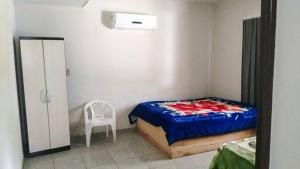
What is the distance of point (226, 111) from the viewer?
12.4 ft

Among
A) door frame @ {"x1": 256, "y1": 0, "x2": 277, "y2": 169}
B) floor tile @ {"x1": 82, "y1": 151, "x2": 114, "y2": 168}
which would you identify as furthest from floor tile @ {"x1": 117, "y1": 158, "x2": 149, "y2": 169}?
door frame @ {"x1": 256, "y1": 0, "x2": 277, "y2": 169}

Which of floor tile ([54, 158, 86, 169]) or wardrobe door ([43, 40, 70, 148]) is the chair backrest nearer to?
wardrobe door ([43, 40, 70, 148])

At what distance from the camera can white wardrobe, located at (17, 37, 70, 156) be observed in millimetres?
3223

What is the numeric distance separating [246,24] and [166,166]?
3039mm

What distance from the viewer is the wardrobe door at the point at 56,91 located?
131 inches

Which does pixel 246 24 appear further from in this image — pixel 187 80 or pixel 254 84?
pixel 187 80

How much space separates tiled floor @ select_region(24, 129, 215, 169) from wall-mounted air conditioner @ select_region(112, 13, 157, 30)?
216 cm

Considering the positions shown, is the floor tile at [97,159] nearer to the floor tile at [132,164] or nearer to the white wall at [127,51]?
the floor tile at [132,164]

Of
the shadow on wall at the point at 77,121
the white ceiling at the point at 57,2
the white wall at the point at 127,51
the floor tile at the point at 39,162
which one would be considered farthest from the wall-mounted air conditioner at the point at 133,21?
the floor tile at the point at 39,162

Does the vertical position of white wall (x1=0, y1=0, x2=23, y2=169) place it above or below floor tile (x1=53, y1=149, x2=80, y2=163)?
above

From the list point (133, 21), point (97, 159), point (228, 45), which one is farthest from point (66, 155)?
point (228, 45)

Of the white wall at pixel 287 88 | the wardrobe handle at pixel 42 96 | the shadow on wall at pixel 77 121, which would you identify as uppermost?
the white wall at pixel 287 88

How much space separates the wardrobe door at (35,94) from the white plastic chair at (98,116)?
0.63 metres

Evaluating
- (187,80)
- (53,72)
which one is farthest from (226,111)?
(53,72)
